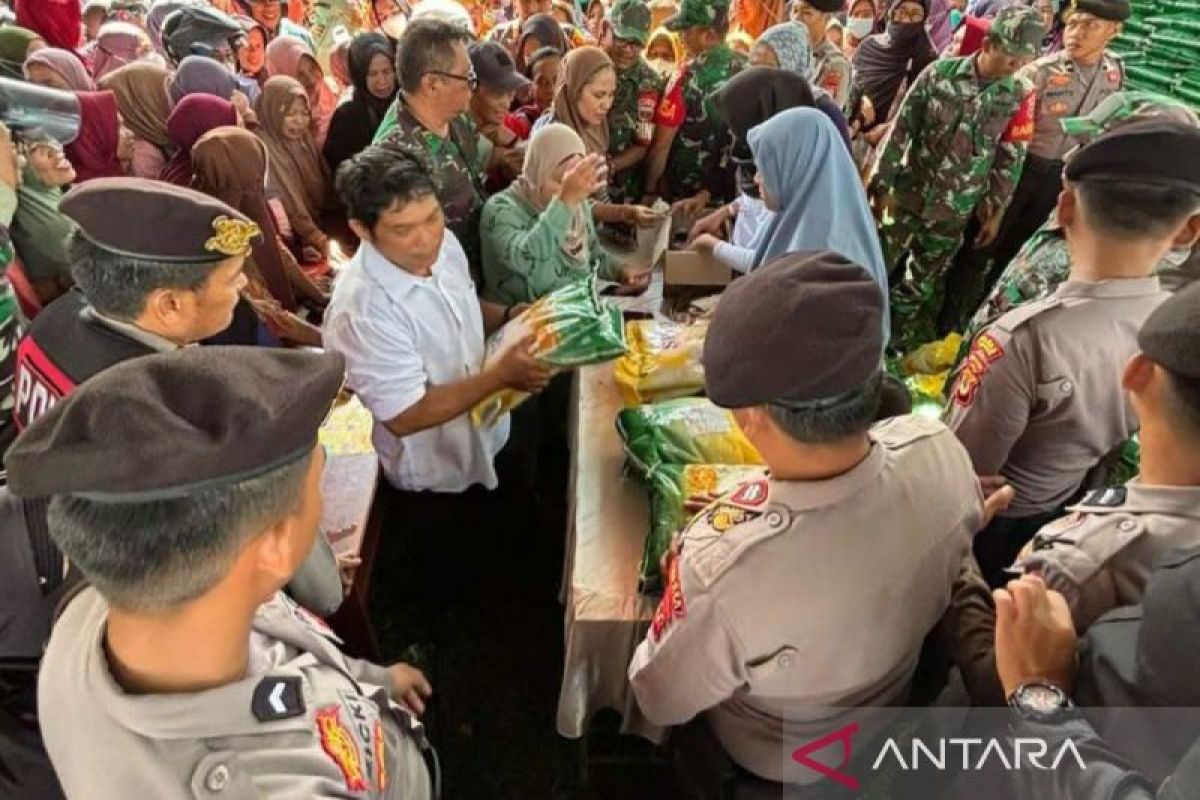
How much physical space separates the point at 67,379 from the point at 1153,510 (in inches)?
75.5

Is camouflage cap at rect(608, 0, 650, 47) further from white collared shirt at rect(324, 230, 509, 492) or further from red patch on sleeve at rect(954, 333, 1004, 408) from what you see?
red patch on sleeve at rect(954, 333, 1004, 408)

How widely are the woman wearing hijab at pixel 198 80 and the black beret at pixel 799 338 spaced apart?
3191mm

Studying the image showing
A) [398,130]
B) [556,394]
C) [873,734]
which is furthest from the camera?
[556,394]

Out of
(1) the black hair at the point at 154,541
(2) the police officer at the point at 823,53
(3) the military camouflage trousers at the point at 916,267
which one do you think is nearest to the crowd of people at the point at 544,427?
(1) the black hair at the point at 154,541

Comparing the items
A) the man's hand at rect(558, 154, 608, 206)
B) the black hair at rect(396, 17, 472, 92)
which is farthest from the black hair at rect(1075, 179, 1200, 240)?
the black hair at rect(396, 17, 472, 92)

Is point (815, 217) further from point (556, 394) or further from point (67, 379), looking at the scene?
point (67, 379)

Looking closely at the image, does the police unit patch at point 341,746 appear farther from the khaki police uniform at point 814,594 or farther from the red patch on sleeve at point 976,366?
the red patch on sleeve at point 976,366

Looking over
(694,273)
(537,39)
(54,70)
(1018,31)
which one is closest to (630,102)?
(537,39)

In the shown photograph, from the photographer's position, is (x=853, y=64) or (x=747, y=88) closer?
(x=747, y=88)

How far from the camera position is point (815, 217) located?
2318mm

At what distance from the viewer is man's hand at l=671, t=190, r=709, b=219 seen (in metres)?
3.63

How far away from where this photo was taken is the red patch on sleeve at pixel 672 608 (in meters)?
1.33

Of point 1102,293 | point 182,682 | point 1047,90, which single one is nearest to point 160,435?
point 182,682

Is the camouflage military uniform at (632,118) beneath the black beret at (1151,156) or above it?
beneath
